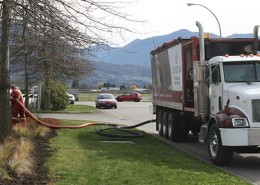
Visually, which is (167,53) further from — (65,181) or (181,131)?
(65,181)

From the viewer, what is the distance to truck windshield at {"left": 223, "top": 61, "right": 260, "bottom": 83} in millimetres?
12125

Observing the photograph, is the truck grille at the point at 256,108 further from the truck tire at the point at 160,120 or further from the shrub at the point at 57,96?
the shrub at the point at 57,96

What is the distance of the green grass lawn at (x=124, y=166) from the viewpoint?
8328 millimetres

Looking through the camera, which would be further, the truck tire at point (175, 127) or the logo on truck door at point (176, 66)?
the truck tire at point (175, 127)

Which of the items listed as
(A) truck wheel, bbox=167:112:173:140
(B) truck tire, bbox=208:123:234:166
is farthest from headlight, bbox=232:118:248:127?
(A) truck wheel, bbox=167:112:173:140

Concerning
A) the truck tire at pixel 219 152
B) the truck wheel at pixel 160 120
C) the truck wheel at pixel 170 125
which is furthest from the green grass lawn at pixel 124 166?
the truck wheel at pixel 160 120

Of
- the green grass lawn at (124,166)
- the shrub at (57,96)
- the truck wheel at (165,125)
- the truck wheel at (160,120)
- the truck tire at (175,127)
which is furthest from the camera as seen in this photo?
the shrub at (57,96)

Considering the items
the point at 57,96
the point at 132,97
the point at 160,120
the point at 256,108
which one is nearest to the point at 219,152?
the point at 256,108

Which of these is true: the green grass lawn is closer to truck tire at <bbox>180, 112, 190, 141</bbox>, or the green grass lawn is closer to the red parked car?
truck tire at <bbox>180, 112, 190, 141</bbox>

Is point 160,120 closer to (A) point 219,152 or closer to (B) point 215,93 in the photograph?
(B) point 215,93

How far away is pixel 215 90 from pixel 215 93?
0.08m

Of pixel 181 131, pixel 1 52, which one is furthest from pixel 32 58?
pixel 1 52

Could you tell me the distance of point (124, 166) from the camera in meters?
9.73

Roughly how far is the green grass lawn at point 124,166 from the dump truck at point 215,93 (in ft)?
2.94
